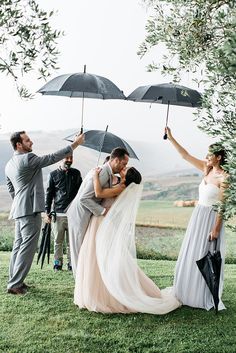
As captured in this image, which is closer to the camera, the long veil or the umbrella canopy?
the long veil

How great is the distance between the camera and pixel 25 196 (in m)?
6.95

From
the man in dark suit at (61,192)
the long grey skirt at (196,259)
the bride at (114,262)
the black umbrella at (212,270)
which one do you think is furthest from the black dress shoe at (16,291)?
the black umbrella at (212,270)

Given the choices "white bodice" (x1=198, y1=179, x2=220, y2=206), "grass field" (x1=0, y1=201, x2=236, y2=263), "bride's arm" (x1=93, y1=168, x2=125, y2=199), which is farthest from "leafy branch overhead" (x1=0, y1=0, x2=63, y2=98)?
"grass field" (x1=0, y1=201, x2=236, y2=263)

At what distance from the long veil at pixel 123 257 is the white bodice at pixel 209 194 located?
70cm

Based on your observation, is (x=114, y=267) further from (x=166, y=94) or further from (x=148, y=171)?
(x=148, y=171)

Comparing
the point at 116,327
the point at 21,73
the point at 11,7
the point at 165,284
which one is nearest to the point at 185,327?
the point at 116,327

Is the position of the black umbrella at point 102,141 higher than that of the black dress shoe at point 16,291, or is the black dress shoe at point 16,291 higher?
the black umbrella at point 102,141

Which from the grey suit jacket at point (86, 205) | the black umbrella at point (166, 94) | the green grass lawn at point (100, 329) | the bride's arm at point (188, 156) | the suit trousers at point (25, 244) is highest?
the black umbrella at point (166, 94)

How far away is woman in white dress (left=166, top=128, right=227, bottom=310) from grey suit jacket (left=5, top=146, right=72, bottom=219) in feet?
5.67

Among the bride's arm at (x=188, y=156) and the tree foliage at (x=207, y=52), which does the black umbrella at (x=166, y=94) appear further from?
the tree foliage at (x=207, y=52)

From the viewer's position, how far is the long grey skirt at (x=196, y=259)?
6629mm

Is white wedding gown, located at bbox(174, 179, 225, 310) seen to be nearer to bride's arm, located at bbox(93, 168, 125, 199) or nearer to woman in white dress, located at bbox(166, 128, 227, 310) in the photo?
woman in white dress, located at bbox(166, 128, 227, 310)

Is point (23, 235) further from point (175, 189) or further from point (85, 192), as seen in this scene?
point (175, 189)

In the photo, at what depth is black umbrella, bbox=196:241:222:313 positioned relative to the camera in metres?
6.45
